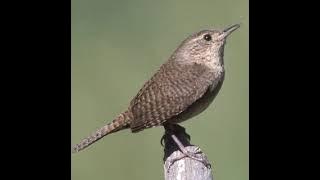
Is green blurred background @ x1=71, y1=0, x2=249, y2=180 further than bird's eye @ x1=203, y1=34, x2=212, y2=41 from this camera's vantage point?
Yes

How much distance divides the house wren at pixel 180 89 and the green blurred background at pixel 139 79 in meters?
1.49

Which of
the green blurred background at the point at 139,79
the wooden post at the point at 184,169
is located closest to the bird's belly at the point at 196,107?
the wooden post at the point at 184,169

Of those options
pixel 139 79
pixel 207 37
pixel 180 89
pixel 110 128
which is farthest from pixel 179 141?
pixel 139 79

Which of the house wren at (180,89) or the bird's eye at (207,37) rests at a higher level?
the bird's eye at (207,37)

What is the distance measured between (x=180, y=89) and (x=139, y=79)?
2.65 m

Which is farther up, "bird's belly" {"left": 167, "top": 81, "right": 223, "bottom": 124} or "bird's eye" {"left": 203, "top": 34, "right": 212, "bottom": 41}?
"bird's eye" {"left": 203, "top": 34, "right": 212, "bottom": 41}

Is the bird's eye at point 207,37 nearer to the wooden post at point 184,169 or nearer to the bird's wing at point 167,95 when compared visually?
the bird's wing at point 167,95

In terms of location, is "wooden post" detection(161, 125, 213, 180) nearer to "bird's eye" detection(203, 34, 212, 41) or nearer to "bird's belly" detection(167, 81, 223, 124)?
"bird's belly" detection(167, 81, 223, 124)

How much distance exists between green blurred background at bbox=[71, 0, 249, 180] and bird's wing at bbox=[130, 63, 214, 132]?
1597 millimetres

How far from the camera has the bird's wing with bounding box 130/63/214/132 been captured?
6.36 m

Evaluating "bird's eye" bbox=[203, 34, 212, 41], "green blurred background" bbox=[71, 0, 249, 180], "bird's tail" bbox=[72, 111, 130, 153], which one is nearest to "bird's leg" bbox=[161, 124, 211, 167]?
"bird's tail" bbox=[72, 111, 130, 153]

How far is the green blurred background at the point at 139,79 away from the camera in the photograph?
849 cm
